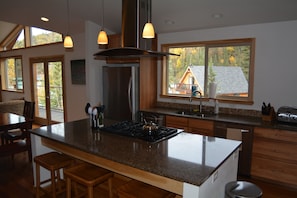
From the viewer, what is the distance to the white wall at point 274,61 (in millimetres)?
3354

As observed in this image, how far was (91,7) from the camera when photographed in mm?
4000

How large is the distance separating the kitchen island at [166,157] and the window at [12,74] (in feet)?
20.9

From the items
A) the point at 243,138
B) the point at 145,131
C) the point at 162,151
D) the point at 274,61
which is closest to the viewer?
the point at 162,151

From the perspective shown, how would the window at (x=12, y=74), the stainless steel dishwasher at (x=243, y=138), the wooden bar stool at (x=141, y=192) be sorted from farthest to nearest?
the window at (x=12, y=74) < the stainless steel dishwasher at (x=243, y=138) < the wooden bar stool at (x=141, y=192)

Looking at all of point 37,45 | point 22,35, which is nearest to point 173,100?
point 37,45

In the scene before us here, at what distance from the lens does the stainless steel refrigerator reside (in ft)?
14.3

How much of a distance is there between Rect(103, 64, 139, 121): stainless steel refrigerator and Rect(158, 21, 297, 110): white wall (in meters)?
1.90

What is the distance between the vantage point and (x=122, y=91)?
4.45 metres

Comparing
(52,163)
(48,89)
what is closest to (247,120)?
(52,163)

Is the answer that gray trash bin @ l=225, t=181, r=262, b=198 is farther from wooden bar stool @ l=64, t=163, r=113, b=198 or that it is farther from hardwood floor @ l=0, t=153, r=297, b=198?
hardwood floor @ l=0, t=153, r=297, b=198

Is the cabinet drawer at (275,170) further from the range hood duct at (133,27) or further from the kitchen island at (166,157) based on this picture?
the range hood duct at (133,27)

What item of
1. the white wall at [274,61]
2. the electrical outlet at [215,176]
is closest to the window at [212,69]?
the white wall at [274,61]

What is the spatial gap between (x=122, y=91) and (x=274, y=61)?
2.71m

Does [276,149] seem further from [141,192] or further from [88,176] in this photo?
[88,176]
